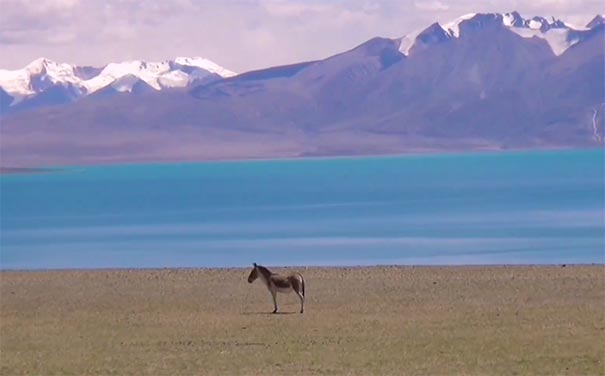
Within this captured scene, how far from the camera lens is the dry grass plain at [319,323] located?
13.5 metres

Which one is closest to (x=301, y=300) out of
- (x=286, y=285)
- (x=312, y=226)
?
(x=286, y=285)

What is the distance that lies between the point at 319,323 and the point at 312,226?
27.2 m

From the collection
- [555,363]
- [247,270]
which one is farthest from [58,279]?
[555,363]

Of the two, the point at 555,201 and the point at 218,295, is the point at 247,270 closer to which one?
the point at 218,295

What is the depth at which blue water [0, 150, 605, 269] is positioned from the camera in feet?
108

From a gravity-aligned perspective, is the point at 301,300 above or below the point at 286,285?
below

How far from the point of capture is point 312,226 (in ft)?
146

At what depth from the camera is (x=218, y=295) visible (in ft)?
69.1

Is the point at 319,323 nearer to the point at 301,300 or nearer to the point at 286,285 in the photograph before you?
the point at 301,300

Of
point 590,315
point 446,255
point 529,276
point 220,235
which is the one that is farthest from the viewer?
point 220,235

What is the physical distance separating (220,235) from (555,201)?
20.0 meters

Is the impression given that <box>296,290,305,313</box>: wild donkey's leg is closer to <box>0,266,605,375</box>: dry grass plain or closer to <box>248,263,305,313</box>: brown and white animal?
<box>248,263,305,313</box>: brown and white animal

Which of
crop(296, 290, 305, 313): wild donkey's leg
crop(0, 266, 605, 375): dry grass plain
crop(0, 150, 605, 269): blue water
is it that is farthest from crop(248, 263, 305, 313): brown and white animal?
crop(0, 150, 605, 269): blue water

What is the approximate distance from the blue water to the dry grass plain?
7466mm
